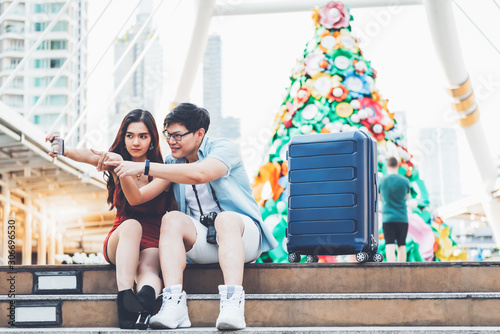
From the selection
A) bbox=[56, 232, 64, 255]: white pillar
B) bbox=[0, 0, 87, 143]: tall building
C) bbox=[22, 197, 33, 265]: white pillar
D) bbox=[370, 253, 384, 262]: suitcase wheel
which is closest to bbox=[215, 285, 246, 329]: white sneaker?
bbox=[370, 253, 384, 262]: suitcase wheel

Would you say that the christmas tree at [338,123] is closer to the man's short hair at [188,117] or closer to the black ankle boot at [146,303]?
the man's short hair at [188,117]

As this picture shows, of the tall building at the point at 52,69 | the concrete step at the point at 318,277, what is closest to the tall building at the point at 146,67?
the concrete step at the point at 318,277

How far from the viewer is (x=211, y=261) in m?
3.19

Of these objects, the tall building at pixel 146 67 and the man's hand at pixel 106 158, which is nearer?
the man's hand at pixel 106 158

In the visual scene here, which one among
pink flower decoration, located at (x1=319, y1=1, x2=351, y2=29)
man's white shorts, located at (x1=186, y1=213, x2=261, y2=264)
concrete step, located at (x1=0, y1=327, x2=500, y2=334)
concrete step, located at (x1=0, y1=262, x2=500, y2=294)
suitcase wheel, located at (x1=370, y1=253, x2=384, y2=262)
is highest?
pink flower decoration, located at (x1=319, y1=1, x2=351, y2=29)

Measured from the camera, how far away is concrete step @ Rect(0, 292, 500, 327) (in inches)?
112

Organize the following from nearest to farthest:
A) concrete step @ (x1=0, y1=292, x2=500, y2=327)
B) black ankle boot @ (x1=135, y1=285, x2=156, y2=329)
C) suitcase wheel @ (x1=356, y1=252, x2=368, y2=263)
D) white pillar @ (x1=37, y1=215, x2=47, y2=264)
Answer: black ankle boot @ (x1=135, y1=285, x2=156, y2=329) → concrete step @ (x1=0, y1=292, x2=500, y2=327) → suitcase wheel @ (x1=356, y1=252, x2=368, y2=263) → white pillar @ (x1=37, y1=215, x2=47, y2=264)

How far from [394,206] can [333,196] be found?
2622 mm

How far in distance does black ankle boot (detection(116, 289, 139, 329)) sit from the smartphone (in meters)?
0.73

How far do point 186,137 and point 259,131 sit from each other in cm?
529

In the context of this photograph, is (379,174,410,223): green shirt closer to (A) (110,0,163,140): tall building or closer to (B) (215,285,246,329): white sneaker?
(A) (110,0,163,140): tall building

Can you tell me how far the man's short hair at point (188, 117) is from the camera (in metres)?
3.15

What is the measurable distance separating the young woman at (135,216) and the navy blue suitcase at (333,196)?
0.80m

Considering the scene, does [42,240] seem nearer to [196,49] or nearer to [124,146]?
[196,49]
